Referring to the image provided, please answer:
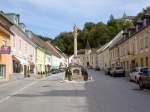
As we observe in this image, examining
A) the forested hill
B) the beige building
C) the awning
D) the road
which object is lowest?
the road

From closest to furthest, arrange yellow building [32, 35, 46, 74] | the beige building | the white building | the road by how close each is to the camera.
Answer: the road, the white building, yellow building [32, 35, 46, 74], the beige building

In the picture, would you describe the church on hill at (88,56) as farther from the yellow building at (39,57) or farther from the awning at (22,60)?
the awning at (22,60)

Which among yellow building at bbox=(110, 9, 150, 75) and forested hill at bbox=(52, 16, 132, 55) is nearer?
yellow building at bbox=(110, 9, 150, 75)

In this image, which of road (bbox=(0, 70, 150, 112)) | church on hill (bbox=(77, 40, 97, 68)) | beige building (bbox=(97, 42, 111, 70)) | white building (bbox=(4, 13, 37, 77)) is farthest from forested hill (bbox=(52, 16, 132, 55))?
road (bbox=(0, 70, 150, 112))

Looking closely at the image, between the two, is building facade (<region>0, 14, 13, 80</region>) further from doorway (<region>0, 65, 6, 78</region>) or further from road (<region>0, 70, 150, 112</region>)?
road (<region>0, 70, 150, 112</region>)

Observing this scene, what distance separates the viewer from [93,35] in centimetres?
14650

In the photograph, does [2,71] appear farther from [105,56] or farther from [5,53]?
[105,56]

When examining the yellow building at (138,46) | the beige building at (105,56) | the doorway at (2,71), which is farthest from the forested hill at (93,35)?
the doorway at (2,71)

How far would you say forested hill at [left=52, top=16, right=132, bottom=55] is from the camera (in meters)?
133

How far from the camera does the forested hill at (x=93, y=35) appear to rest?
438 ft

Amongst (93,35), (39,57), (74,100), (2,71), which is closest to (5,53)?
(2,71)

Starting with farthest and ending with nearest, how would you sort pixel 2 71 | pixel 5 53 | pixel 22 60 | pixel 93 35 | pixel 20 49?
pixel 93 35, pixel 22 60, pixel 20 49, pixel 2 71, pixel 5 53

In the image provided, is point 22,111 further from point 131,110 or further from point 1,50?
point 1,50

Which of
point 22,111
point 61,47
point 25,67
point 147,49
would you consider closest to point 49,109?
point 22,111
